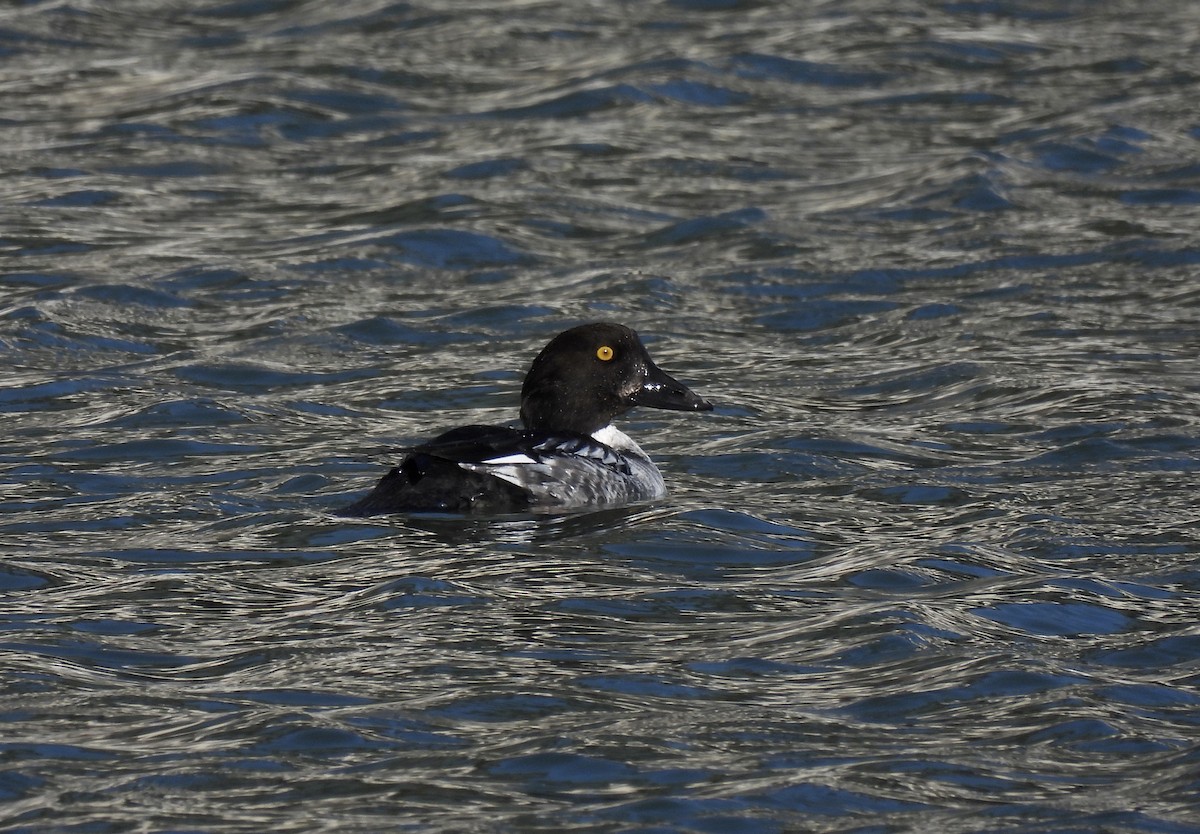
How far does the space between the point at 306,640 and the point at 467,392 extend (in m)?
4.27

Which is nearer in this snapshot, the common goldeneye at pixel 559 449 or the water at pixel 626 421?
the water at pixel 626 421

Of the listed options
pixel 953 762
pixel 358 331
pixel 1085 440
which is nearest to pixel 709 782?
pixel 953 762

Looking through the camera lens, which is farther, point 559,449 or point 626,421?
point 626,421

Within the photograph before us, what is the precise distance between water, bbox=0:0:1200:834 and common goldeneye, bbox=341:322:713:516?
15 cm

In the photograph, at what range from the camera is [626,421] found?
36.5ft

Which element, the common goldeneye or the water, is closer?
the water

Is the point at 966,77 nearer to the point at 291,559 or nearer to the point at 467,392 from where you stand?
the point at 467,392

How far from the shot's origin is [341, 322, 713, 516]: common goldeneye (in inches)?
340

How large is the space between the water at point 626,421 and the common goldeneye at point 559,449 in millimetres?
150

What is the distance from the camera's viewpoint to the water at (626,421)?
618 centimetres

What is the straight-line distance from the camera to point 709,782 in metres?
5.97

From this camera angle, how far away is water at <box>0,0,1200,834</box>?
6184mm

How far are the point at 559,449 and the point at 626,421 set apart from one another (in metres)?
2.02

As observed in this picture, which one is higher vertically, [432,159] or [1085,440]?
[432,159]
